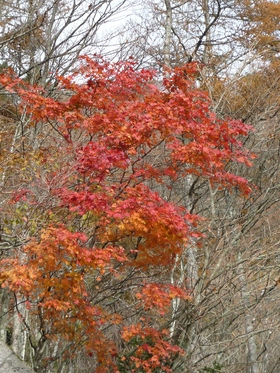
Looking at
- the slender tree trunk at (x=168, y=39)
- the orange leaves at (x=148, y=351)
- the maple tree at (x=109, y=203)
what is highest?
the slender tree trunk at (x=168, y=39)

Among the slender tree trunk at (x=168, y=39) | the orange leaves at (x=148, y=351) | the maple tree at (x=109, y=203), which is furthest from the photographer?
the slender tree trunk at (x=168, y=39)

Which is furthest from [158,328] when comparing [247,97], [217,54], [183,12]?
[183,12]

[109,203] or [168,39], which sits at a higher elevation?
[168,39]

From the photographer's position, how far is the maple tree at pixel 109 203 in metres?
5.60

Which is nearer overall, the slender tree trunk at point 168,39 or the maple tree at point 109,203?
the maple tree at point 109,203

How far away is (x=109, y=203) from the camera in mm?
5914

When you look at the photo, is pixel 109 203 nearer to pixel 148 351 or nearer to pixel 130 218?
pixel 130 218

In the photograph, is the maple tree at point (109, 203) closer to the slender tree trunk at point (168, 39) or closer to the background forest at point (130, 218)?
the background forest at point (130, 218)

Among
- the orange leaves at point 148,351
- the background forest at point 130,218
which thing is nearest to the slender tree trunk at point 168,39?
the background forest at point 130,218

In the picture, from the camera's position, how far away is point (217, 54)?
12.6 m

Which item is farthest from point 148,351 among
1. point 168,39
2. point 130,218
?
point 168,39

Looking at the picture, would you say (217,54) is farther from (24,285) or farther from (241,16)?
(24,285)

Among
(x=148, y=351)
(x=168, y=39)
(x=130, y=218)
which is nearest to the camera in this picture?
(x=130, y=218)

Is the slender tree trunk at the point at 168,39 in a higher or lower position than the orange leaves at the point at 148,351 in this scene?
higher
